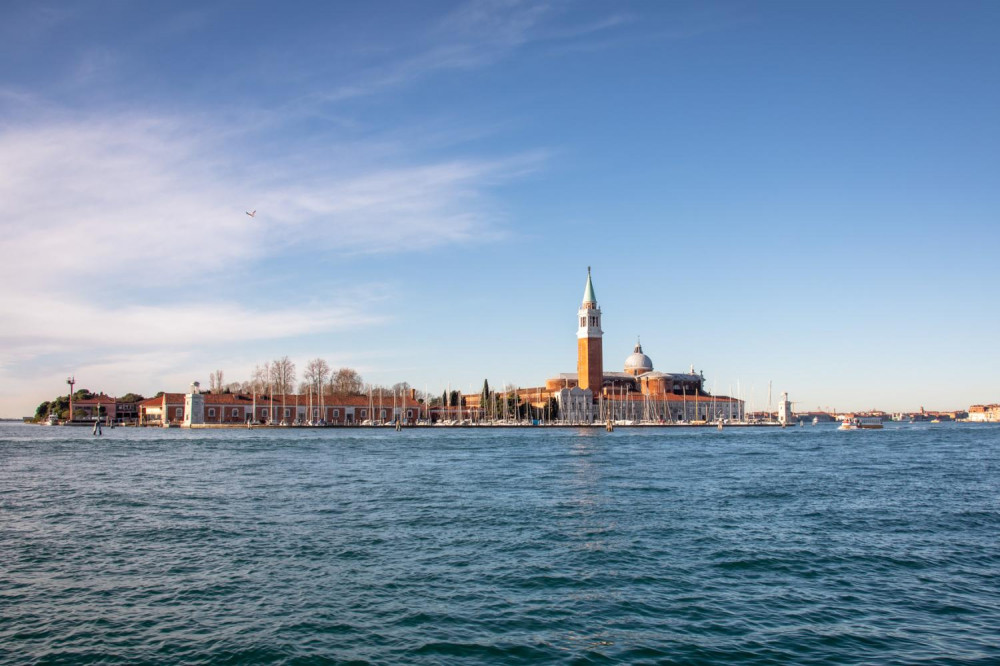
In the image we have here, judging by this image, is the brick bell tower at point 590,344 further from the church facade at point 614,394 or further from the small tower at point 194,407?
the small tower at point 194,407

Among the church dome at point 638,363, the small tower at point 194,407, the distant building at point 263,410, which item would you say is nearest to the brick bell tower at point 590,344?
the church dome at point 638,363

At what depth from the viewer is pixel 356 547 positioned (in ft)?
50.2

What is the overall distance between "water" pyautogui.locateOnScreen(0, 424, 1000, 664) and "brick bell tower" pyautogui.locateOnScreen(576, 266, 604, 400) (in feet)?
332

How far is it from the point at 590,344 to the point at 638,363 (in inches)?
915

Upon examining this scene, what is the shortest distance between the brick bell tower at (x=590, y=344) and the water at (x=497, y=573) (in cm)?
10133

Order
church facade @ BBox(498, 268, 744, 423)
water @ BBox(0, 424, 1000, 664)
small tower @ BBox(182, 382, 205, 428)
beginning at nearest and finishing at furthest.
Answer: water @ BBox(0, 424, 1000, 664), small tower @ BBox(182, 382, 205, 428), church facade @ BBox(498, 268, 744, 423)

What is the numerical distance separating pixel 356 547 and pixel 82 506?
10475 millimetres

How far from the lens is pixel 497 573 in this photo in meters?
13.1

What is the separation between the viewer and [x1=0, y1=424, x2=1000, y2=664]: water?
9.62 meters

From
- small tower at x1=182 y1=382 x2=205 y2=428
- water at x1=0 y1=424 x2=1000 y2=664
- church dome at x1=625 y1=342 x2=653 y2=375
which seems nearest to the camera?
water at x1=0 y1=424 x2=1000 y2=664

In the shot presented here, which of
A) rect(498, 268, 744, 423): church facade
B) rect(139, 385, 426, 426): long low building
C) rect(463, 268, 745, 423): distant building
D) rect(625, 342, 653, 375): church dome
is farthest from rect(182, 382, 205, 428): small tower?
rect(625, 342, 653, 375): church dome

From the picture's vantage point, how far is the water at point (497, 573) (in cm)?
962

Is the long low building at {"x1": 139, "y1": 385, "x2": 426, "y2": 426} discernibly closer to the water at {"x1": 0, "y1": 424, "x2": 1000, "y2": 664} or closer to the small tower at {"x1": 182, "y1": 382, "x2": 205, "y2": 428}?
the small tower at {"x1": 182, "y1": 382, "x2": 205, "y2": 428}

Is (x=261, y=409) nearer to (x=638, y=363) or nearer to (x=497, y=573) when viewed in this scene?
(x=638, y=363)
